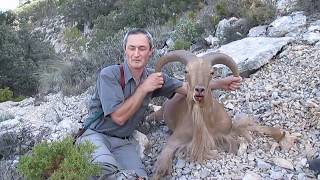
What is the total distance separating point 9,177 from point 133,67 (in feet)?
4.88

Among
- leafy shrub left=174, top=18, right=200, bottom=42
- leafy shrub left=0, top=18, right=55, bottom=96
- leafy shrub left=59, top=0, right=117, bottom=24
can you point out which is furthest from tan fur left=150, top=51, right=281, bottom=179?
leafy shrub left=59, top=0, right=117, bottom=24

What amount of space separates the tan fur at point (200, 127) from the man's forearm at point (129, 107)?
0.44 m

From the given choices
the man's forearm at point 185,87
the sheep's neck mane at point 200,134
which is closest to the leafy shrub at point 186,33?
the man's forearm at point 185,87

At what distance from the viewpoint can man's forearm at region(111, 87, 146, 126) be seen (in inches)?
164

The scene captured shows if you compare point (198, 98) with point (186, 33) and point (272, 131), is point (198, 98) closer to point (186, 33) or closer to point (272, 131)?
point (272, 131)

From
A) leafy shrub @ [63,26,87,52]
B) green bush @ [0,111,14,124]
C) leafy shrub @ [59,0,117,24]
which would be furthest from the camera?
leafy shrub @ [59,0,117,24]

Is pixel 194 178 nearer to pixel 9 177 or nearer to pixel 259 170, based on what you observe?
pixel 259 170

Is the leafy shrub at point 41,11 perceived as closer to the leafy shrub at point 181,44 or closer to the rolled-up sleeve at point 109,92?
the leafy shrub at point 181,44

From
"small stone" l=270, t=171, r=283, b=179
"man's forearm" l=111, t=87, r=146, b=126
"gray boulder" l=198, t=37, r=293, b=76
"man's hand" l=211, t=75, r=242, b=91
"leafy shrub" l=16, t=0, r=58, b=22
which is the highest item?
"man's forearm" l=111, t=87, r=146, b=126

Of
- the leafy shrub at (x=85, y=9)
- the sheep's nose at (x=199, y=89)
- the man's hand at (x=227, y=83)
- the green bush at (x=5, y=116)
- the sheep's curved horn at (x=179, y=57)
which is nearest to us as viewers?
the sheep's nose at (x=199, y=89)

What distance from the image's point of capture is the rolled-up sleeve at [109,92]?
165 inches

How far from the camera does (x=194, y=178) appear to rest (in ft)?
14.3

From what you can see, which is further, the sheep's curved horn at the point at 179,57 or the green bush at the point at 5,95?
the green bush at the point at 5,95

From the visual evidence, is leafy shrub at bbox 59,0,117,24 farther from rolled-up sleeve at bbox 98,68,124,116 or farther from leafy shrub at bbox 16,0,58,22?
rolled-up sleeve at bbox 98,68,124,116
